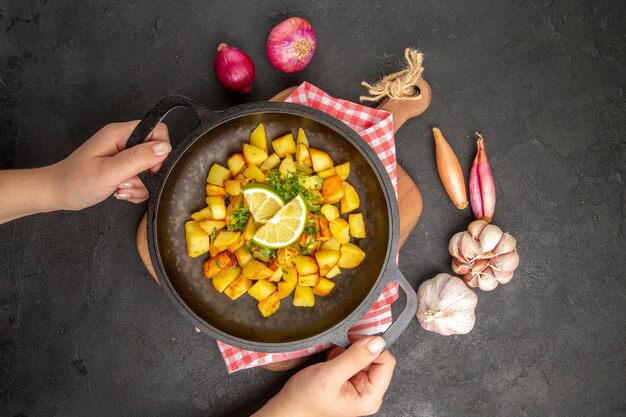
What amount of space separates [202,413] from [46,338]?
2.26 ft

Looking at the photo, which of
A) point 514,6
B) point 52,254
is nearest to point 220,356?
point 52,254

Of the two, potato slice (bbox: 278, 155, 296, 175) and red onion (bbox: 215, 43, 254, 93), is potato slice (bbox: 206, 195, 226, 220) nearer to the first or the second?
potato slice (bbox: 278, 155, 296, 175)

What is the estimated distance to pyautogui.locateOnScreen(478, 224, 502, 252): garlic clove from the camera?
6.12 feet

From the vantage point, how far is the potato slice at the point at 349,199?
68.2 inches

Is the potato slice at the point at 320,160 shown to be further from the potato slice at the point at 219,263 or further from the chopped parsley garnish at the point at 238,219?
the potato slice at the point at 219,263

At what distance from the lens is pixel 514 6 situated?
6.55 ft

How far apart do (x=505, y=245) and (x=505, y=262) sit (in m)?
0.06

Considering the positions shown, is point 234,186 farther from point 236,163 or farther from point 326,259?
point 326,259

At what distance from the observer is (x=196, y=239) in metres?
1.71

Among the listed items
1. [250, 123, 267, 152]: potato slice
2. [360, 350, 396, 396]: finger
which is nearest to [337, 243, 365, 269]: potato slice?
[360, 350, 396, 396]: finger

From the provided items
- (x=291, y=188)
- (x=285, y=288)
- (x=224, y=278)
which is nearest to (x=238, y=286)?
(x=224, y=278)

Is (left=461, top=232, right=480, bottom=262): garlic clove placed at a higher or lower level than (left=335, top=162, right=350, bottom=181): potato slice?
lower

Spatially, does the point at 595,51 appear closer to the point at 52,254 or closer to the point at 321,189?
the point at 321,189

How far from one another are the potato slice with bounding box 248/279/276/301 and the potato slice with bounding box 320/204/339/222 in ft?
1.00
